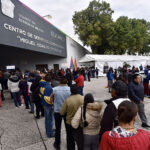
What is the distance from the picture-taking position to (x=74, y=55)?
22516 mm

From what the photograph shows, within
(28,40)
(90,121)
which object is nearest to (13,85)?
(90,121)

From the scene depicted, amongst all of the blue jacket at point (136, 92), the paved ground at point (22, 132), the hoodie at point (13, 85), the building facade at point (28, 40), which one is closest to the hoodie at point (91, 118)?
the paved ground at point (22, 132)

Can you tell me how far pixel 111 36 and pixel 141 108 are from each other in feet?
80.8

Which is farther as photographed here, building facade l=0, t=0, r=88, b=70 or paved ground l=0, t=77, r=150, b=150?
building facade l=0, t=0, r=88, b=70

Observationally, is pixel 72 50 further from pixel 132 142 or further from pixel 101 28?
pixel 132 142

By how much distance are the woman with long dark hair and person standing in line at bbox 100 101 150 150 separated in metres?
0.79

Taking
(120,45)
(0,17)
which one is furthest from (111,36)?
(0,17)

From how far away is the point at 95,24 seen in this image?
79.9ft

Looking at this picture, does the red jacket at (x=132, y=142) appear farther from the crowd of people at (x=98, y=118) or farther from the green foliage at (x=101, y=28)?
the green foliage at (x=101, y=28)

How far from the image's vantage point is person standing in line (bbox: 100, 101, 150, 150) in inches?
44.3

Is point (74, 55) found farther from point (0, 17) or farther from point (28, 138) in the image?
point (28, 138)

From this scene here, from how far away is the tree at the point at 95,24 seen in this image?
80.9ft

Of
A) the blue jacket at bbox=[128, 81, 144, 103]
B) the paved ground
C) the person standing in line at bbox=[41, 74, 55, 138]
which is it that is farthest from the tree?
the person standing in line at bbox=[41, 74, 55, 138]

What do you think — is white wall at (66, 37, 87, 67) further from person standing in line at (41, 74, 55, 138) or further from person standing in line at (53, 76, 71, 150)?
person standing in line at (53, 76, 71, 150)
